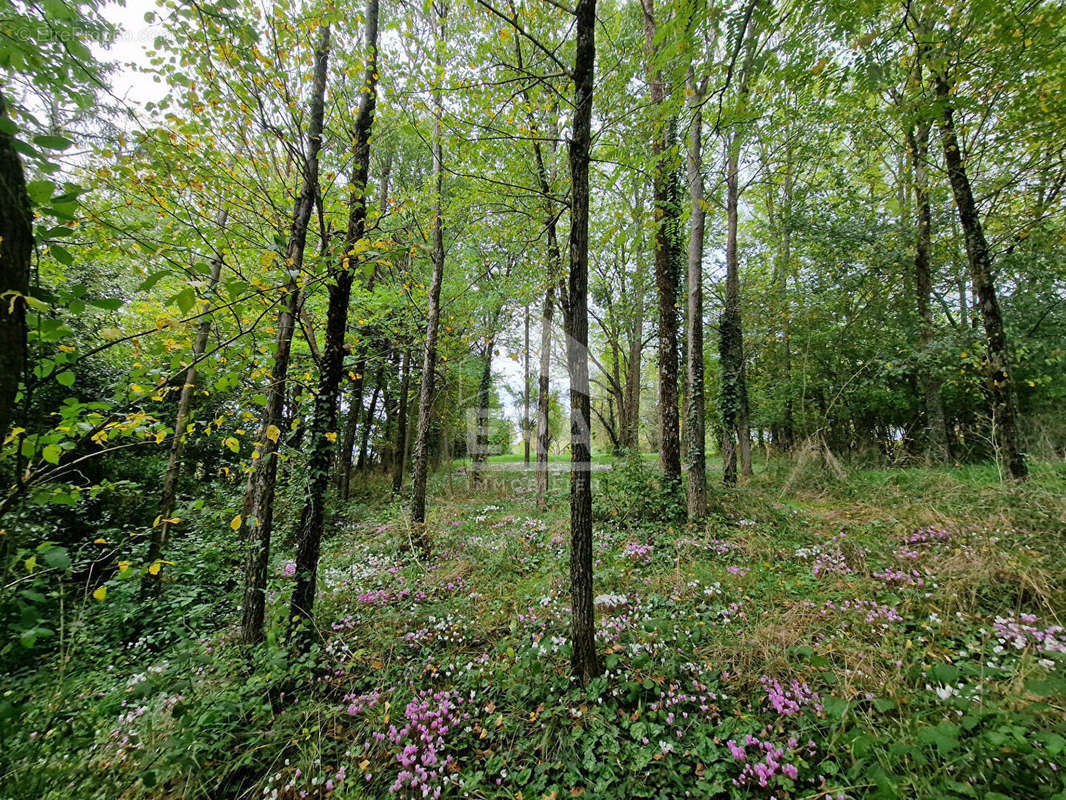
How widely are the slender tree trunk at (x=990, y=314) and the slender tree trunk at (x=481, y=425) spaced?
10911 mm

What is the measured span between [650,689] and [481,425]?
12514mm

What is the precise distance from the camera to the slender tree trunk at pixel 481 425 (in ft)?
42.8

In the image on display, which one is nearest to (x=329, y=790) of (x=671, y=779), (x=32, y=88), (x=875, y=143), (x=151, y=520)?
(x=671, y=779)

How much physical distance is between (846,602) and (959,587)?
934 mm

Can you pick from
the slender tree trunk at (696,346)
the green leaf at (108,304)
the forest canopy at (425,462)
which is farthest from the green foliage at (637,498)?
the green leaf at (108,304)

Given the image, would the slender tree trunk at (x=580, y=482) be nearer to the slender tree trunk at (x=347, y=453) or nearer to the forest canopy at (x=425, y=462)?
the forest canopy at (x=425, y=462)

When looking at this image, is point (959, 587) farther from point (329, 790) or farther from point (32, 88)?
point (32, 88)

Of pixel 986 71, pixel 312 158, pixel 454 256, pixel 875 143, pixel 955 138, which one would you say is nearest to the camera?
pixel 312 158

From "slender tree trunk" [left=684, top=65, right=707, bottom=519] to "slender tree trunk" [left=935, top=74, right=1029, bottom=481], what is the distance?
2.99 metres

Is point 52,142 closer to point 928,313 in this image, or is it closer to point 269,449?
point 269,449

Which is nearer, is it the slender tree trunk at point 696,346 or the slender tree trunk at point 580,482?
the slender tree trunk at point 580,482

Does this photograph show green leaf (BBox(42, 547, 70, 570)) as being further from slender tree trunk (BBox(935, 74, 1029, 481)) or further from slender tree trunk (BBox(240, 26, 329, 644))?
slender tree trunk (BBox(935, 74, 1029, 481))

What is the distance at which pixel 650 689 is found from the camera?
2.67 meters

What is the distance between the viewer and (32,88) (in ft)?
5.74
